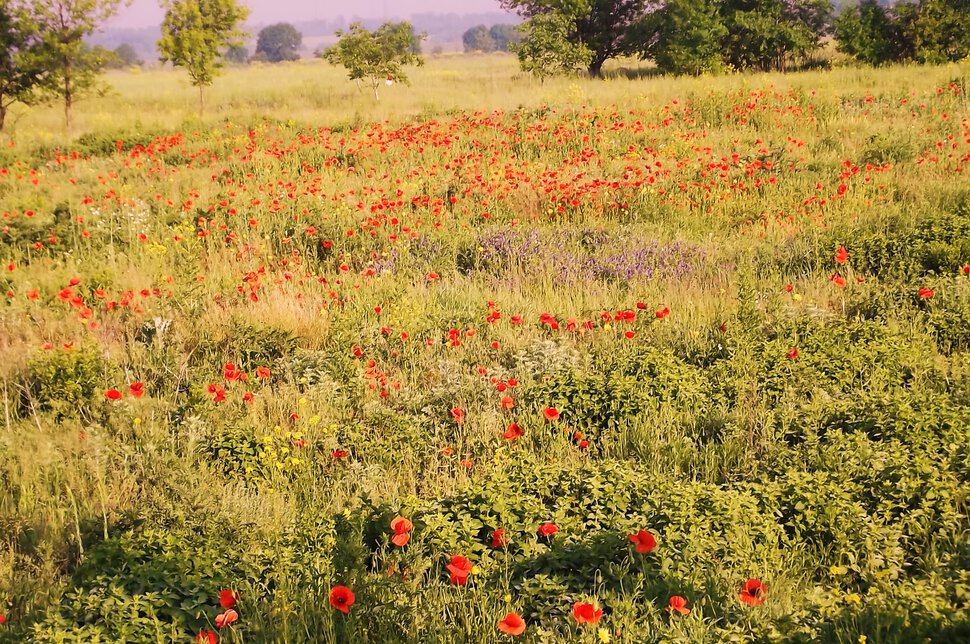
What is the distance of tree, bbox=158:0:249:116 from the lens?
21.3 m

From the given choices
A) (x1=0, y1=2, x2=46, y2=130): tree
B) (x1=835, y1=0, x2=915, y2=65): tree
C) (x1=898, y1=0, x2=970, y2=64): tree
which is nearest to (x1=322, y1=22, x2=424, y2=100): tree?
(x1=0, y1=2, x2=46, y2=130): tree

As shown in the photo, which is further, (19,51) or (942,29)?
(942,29)

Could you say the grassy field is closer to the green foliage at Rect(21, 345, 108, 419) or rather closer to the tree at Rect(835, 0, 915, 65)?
the green foliage at Rect(21, 345, 108, 419)

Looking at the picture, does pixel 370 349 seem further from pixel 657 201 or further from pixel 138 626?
pixel 657 201

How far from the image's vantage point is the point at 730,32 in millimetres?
29062

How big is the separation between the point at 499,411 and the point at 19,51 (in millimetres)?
19031

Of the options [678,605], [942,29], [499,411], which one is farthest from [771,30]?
[678,605]

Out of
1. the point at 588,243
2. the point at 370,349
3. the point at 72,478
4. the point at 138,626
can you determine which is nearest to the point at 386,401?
the point at 370,349

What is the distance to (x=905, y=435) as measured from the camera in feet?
11.7

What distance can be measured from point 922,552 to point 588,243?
17.2 feet

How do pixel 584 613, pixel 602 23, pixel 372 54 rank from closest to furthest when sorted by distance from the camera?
pixel 584 613
pixel 372 54
pixel 602 23

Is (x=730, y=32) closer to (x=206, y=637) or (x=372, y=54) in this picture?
(x=372, y=54)

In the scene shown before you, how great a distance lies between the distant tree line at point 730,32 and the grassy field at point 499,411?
18.6 m

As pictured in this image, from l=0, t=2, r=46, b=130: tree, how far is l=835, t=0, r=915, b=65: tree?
2602cm
